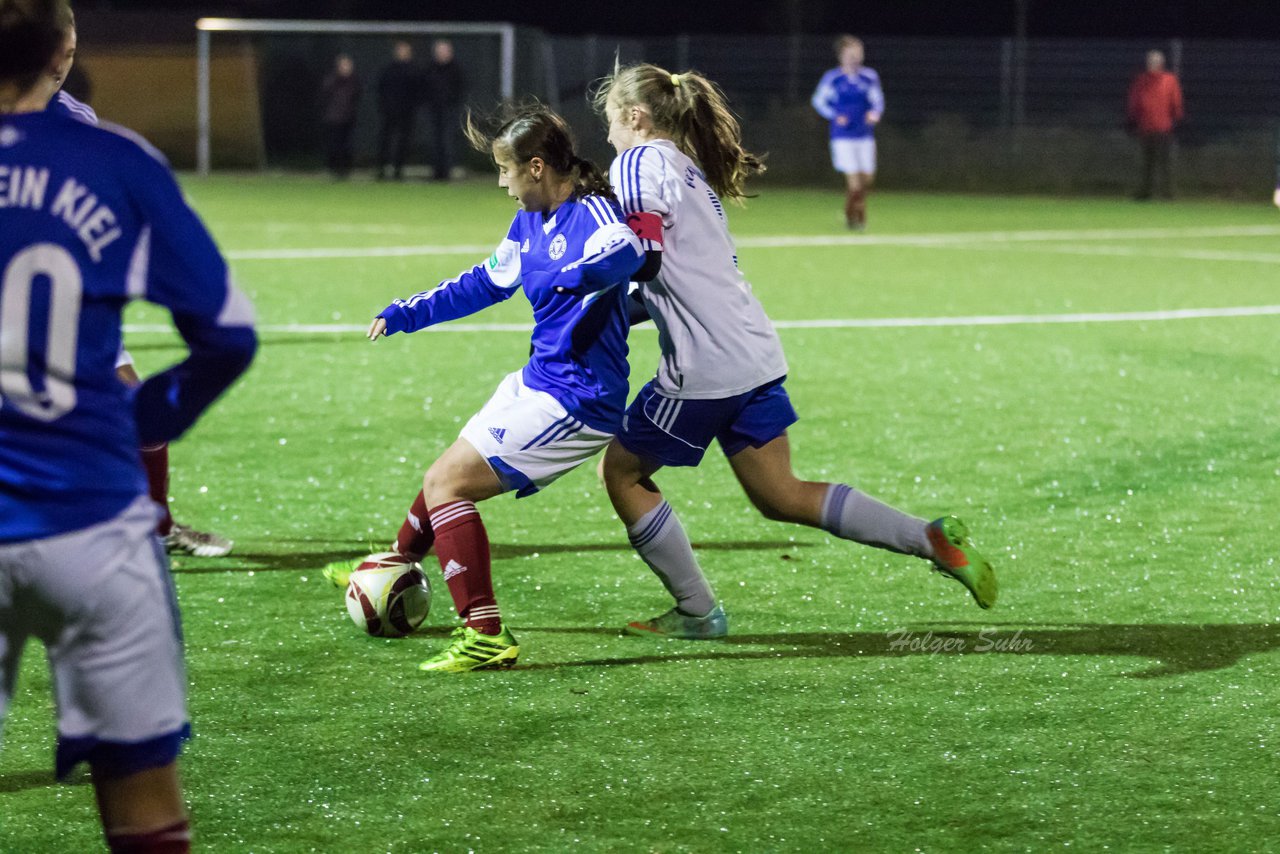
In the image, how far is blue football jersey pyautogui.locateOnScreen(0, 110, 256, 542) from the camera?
8.16ft

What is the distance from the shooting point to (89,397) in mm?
2533

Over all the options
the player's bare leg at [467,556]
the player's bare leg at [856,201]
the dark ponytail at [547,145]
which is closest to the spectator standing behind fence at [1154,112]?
the player's bare leg at [856,201]

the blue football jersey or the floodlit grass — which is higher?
the blue football jersey

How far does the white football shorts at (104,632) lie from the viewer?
2.52m

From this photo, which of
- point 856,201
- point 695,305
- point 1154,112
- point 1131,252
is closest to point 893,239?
point 856,201

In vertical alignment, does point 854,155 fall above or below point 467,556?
below

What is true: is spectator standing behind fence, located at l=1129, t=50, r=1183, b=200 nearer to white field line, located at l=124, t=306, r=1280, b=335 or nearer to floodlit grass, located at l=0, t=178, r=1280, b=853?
white field line, located at l=124, t=306, r=1280, b=335

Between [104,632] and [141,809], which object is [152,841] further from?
[104,632]

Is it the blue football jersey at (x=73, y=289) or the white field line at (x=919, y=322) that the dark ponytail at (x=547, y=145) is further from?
the white field line at (x=919, y=322)

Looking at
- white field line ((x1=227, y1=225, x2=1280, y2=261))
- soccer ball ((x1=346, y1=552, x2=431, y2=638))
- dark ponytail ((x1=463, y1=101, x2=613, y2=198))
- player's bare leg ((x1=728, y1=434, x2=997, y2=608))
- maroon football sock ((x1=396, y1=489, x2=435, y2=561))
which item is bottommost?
white field line ((x1=227, y1=225, x2=1280, y2=261))

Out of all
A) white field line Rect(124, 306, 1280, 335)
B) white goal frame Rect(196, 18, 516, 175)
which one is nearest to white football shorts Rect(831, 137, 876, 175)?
white field line Rect(124, 306, 1280, 335)

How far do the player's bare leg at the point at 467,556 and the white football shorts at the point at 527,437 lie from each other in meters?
0.04

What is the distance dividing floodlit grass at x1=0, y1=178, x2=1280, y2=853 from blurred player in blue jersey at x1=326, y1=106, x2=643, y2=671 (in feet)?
0.89

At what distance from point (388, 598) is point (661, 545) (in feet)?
2.48
